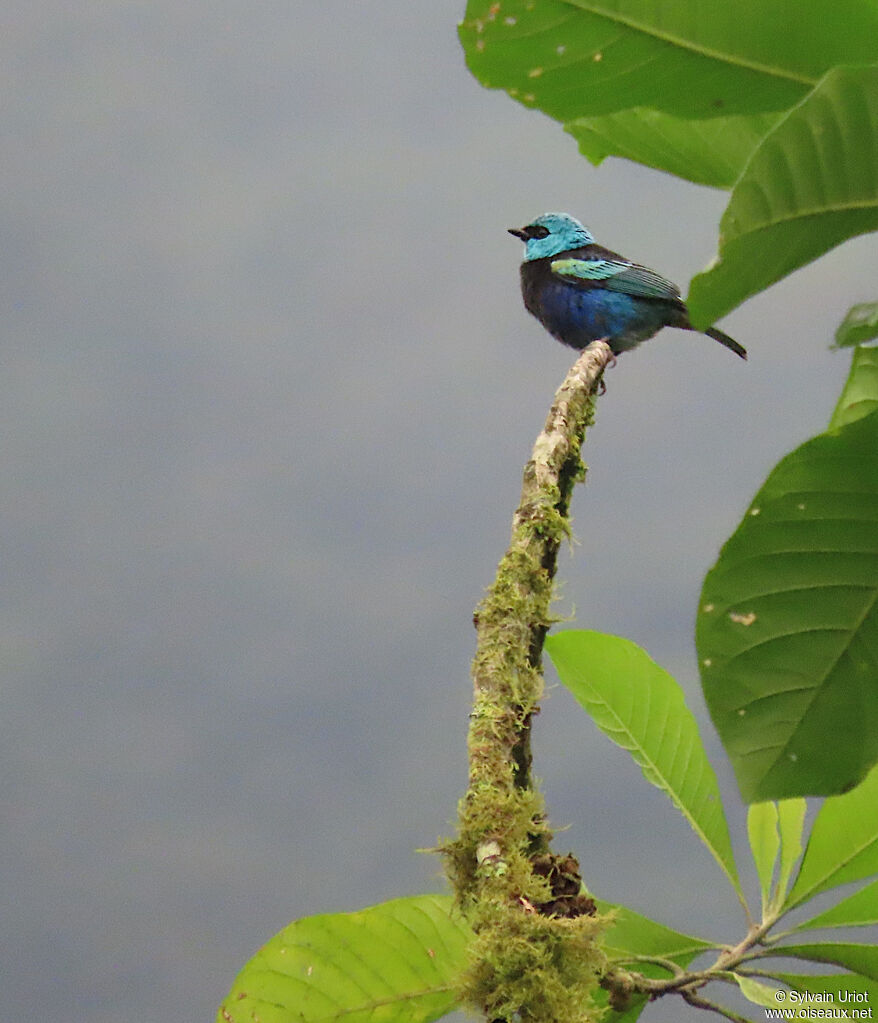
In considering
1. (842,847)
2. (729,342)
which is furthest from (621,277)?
(842,847)

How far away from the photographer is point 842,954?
1.49 meters

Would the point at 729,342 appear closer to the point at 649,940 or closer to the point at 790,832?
the point at 790,832

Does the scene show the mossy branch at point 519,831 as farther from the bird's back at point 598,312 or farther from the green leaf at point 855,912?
the bird's back at point 598,312

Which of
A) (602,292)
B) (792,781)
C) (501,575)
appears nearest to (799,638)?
(792,781)

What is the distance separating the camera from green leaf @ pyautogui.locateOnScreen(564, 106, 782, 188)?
1.31m

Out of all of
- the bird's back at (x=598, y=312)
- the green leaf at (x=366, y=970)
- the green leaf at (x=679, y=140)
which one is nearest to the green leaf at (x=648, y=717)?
the green leaf at (x=366, y=970)

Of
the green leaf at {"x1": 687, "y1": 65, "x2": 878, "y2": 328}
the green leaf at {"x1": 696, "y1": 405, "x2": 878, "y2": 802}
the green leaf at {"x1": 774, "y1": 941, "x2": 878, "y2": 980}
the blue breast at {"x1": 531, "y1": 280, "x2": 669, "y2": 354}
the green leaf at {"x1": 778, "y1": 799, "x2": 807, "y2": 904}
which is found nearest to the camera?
the green leaf at {"x1": 687, "y1": 65, "x2": 878, "y2": 328}

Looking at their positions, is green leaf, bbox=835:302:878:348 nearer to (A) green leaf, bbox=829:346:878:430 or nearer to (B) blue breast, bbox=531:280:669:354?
(A) green leaf, bbox=829:346:878:430

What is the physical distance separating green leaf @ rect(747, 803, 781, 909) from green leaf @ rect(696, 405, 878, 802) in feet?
2.42

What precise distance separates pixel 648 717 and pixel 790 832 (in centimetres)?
35

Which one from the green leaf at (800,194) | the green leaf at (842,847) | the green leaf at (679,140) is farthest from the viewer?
the green leaf at (842,847)

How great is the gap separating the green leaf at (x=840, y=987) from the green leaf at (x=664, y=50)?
1122 millimetres

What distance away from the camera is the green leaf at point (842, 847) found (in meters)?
1.58

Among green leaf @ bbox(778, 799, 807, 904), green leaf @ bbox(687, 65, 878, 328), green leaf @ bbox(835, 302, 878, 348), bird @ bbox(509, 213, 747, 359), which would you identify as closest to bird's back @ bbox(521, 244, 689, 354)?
bird @ bbox(509, 213, 747, 359)
